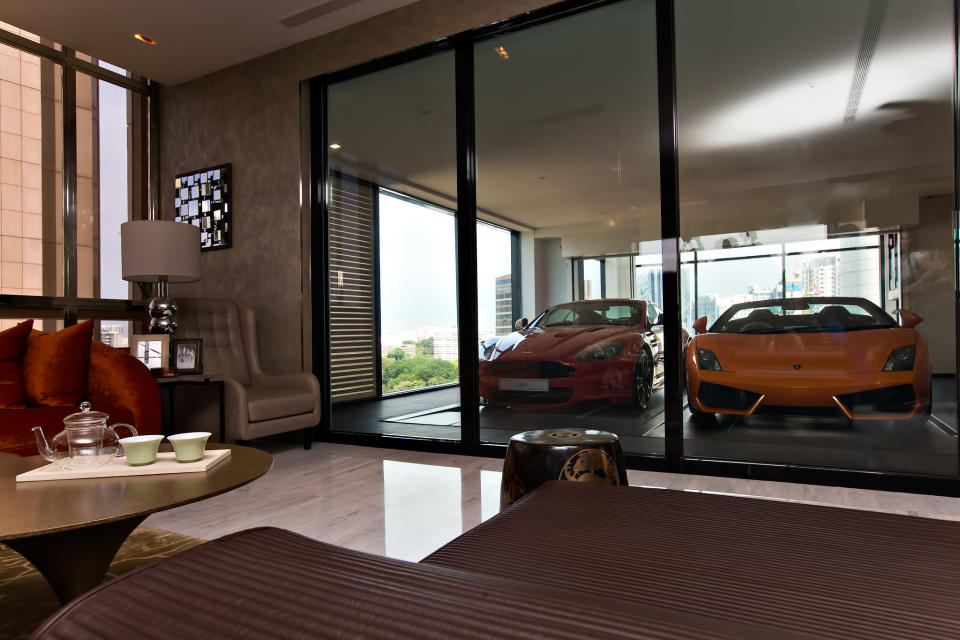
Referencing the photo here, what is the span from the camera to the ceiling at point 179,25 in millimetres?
3754

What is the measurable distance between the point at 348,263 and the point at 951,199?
356cm

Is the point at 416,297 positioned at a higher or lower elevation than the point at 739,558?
higher

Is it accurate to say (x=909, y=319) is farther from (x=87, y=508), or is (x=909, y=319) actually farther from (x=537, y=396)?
(x=87, y=508)

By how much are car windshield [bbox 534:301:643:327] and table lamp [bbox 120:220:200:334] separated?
2.25 metres

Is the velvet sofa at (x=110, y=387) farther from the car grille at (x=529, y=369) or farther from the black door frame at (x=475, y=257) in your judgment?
the car grille at (x=529, y=369)

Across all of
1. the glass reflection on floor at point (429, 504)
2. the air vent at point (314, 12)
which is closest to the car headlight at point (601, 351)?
the glass reflection on floor at point (429, 504)

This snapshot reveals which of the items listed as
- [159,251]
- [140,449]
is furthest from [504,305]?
[140,449]

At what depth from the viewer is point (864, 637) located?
0.57 meters

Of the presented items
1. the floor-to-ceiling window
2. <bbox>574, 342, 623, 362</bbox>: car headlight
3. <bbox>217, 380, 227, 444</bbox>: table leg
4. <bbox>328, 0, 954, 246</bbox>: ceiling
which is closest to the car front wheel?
<bbox>574, 342, 623, 362</bbox>: car headlight

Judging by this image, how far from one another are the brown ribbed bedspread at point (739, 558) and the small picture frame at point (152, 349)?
3189 millimetres

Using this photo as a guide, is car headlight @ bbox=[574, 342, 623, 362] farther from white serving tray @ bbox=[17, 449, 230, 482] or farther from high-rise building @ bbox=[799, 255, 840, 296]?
white serving tray @ bbox=[17, 449, 230, 482]

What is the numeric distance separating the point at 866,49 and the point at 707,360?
1691 mm

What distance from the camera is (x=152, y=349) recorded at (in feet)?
11.8

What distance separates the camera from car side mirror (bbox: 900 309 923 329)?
2.76 m
